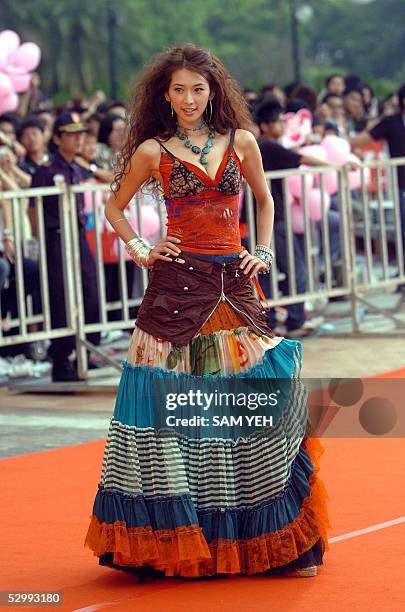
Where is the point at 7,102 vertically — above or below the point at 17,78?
below

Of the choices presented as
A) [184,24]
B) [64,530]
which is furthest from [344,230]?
[184,24]

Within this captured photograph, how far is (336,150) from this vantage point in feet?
43.8

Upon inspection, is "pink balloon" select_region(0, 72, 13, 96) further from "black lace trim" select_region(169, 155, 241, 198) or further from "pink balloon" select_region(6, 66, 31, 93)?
"black lace trim" select_region(169, 155, 241, 198)

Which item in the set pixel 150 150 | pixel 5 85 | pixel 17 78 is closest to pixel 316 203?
pixel 5 85

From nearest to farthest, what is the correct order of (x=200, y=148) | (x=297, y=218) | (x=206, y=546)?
(x=206, y=546) → (x=200, y=148) → (x=297, y=218)

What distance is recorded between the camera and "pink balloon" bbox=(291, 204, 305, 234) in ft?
40.2

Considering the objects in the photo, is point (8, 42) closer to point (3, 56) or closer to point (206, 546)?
point (3, 56)

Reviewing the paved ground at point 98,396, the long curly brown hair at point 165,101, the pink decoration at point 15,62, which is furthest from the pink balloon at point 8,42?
the long curly brown hair at point 165,101

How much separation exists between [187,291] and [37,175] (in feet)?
17.5

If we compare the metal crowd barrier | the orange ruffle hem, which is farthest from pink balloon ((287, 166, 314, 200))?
the orange ruffle hem

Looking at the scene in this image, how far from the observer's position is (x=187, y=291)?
5.76 m

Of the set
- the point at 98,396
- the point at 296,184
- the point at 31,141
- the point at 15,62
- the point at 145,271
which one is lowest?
the point at 98,396

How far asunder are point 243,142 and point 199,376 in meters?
0.92

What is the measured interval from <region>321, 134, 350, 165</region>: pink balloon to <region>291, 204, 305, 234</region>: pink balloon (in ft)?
3.66
